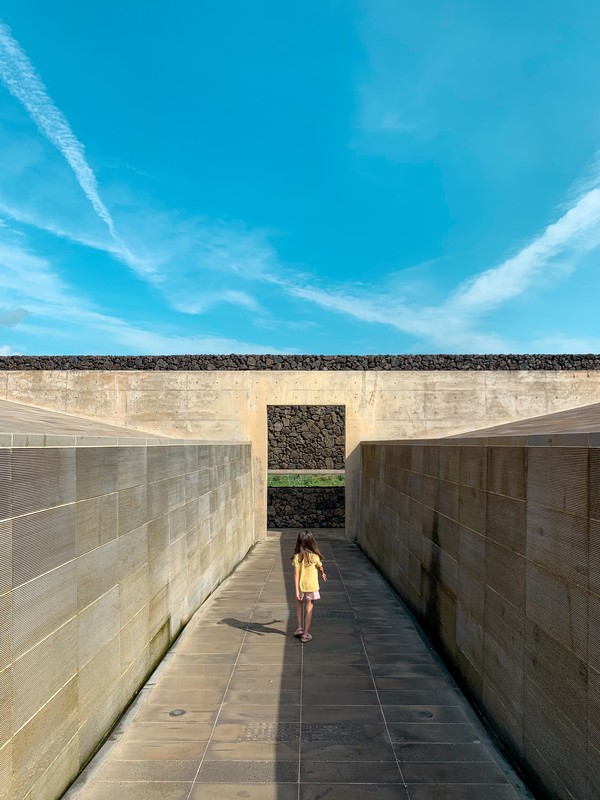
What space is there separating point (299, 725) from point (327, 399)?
11.6 m

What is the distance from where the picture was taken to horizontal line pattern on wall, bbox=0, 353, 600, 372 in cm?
1864

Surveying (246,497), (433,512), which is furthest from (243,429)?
(433,512)

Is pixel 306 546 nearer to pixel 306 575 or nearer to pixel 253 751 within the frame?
pixel 306 575

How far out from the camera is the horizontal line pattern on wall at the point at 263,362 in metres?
18.6

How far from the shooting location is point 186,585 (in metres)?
7.30

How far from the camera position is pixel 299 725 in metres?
4.60

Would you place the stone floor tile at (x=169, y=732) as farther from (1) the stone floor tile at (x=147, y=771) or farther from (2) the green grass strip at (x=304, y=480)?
(2) the green grass strip at (x=304, y=480)

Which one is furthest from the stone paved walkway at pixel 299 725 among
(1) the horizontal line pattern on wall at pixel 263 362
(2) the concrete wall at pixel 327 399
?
(1) the horizontal line pattern on wall at pixel 263 362

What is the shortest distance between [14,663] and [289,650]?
404 cm

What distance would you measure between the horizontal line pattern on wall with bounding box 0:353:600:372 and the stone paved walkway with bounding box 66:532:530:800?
1221cm

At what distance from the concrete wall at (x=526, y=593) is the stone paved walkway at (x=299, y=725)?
390 millimetres

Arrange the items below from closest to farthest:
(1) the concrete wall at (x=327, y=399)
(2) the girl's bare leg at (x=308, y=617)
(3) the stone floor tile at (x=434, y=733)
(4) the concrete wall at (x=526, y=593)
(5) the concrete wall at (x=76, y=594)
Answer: (5) the concrete wall at (x=76, y=594), (4) the concrete wall at (x=526, y=593), (3) the stone floor tile at (x=434, y=733), (2) the girl's bare leg at (x=308, y=617), (1) the concrete wall at (x=327, y=399)

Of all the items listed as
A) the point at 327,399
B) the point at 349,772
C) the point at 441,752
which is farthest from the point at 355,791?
the point at 327,399

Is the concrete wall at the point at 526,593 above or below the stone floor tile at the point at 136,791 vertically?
above
